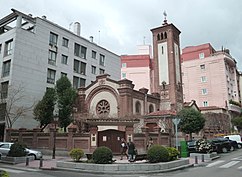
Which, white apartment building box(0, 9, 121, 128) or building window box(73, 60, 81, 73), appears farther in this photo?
building window box(73, 60, 81, 73)

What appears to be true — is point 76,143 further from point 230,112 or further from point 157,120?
point 230,112

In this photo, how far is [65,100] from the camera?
1254 inches

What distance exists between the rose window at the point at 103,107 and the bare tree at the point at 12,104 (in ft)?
31.4

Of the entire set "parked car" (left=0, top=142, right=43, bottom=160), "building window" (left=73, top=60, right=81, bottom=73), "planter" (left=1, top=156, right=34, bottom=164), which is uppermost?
"building window" (left=73, top=60, right=81, bottom=73)

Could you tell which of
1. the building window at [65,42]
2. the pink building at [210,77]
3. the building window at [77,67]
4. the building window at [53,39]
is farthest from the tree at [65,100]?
the pink building at [210,77]

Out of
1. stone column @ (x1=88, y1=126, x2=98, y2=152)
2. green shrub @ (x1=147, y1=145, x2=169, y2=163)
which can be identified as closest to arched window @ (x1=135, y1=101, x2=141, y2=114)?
stone column @ (x1=88, y1=126, x2=98, y2=152)

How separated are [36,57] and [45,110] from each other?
8400mm

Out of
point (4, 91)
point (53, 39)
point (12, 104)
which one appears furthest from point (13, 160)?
point (53, 39)

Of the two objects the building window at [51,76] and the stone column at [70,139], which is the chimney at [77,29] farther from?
the stone column at [70,139]

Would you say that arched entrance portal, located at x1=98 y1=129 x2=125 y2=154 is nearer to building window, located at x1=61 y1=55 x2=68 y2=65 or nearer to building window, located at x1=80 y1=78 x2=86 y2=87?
building window, located at x1=61 y1=55 x2=68 y2=65

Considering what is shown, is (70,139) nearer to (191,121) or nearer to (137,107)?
(137,107)

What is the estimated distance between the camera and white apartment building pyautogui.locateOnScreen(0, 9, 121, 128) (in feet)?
107

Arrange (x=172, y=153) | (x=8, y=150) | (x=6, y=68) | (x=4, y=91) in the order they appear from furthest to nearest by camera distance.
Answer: (x=6, y=68) → (x=4, y=91) → (x=8, y=150) → (x=172, y=153)

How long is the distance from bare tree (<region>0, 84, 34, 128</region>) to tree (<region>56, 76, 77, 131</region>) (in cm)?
446
